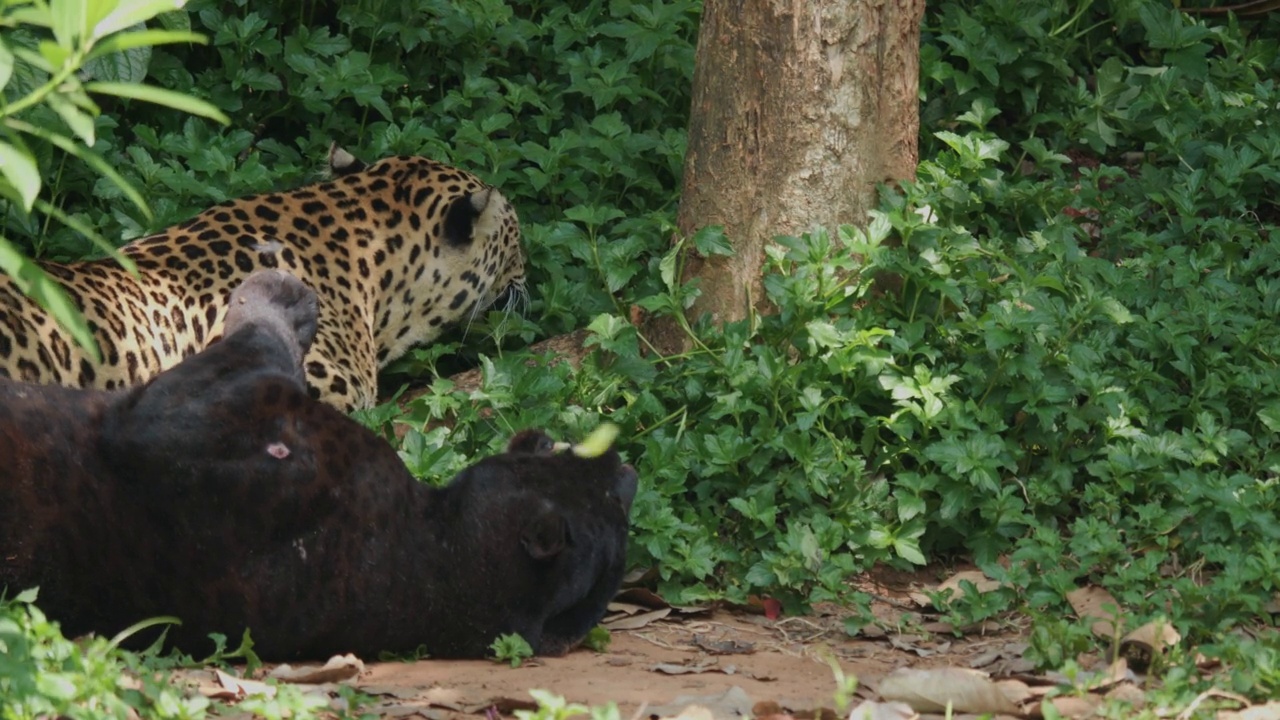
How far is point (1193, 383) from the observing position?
21.2 feet

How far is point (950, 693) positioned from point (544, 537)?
131 centimetres

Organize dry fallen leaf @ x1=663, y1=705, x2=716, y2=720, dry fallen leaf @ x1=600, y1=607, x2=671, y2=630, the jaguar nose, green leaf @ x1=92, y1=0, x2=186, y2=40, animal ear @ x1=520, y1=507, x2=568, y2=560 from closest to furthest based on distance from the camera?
1. green leaf @ x1=92, y1=0, x2=186, y2=40
2. dry fallen leaf @ x1=663, y1=705, x2=716, y2=720
3. animal ear @ x1=520, y1=507, x2=568, y2=560
4. the jaguar nose
5. dry fallen leaf @ x1=600, y1=607, x2=671, y2=630

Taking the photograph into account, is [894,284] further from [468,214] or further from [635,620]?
[468,214]

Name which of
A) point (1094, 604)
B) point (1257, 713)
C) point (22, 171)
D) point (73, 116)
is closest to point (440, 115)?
point (1094, 604)

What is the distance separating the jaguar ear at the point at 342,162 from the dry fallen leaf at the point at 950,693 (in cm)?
484

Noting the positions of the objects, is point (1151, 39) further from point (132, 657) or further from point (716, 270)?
point (132, 657)

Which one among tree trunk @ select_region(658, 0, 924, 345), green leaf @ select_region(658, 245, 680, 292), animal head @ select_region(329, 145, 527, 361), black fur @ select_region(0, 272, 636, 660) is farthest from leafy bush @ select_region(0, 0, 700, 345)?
black fur @ select_region(0, 272, 636, 660)

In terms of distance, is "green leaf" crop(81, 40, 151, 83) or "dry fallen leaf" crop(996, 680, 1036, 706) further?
"green leaf" crop(81, 40, 151, 83)

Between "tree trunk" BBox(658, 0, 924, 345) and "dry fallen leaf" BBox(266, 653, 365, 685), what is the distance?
2.74 m

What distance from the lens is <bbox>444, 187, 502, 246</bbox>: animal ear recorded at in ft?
26.4

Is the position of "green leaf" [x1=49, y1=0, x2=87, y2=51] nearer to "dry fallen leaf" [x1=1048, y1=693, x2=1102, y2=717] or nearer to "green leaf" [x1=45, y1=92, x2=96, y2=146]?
"green leaf" [x1=45, y1=92, x2=96, y2=146]

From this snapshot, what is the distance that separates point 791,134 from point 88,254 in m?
3.44

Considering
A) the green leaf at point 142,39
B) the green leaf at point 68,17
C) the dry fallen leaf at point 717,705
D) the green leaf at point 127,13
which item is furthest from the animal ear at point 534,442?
the green leaf at point 68,17

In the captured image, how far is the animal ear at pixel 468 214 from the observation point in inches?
317
